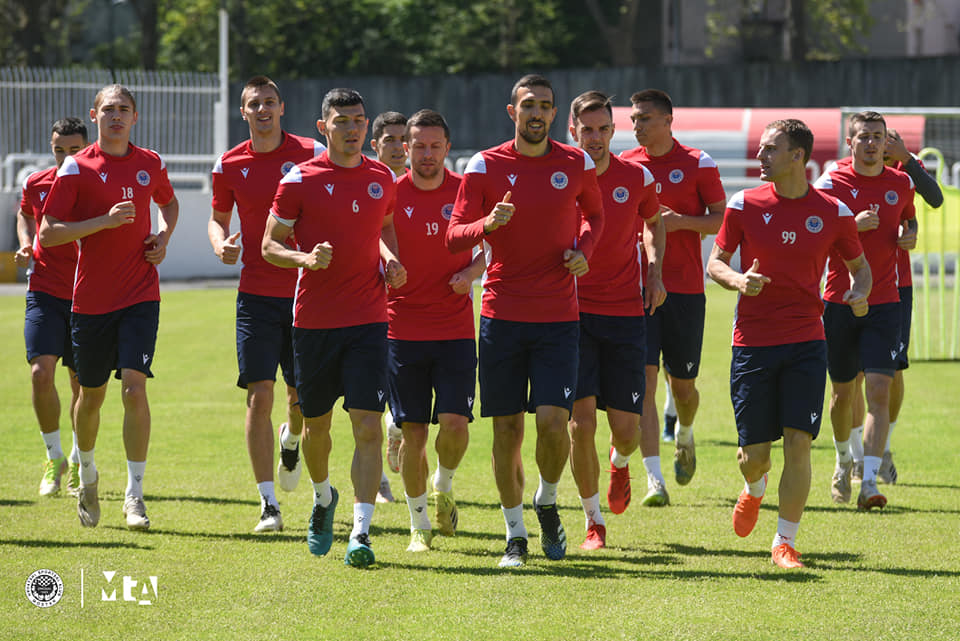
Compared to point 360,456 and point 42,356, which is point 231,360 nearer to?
point 42,356

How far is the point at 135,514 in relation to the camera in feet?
26.7

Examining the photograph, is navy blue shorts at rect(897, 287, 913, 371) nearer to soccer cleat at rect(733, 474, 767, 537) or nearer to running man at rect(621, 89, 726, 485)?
running man at rect(621, 89, 726, 485)

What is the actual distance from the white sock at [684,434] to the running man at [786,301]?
6.89ft

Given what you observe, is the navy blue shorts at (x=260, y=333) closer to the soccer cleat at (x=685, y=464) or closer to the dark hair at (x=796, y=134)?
the soccer cleat at (x=685, y=464)

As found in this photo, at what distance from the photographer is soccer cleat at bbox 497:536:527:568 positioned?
283 inches

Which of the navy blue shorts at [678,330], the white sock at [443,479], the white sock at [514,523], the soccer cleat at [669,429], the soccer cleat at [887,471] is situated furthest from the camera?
the soccer cleat at [669,429]

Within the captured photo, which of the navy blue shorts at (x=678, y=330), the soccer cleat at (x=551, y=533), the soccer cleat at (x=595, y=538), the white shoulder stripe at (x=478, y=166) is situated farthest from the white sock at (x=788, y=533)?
the white shoulder stripe at (x=478, y=166)

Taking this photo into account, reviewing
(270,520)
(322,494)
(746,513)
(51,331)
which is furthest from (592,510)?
(51,331)

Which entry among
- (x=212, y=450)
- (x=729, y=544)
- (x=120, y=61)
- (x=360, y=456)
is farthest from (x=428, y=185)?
(x=120, y=61)

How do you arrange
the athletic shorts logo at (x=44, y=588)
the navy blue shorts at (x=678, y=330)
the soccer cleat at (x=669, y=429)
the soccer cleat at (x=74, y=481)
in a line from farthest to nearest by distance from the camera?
the soccer cleat at (x=669, y=429) < the navy blue shorts at (x=678, y=330) < the soccer cleat at (x=74, y=481) < the athletic shorts logo at (x=44, y=588)

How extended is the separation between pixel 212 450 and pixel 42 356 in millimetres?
2141

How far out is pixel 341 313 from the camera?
7.28 meters

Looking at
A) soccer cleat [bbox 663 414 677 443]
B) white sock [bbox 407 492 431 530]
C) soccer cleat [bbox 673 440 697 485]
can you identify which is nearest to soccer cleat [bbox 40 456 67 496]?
white sock [bbox 407 492 431 530]

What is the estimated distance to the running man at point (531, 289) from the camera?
7.26 m
